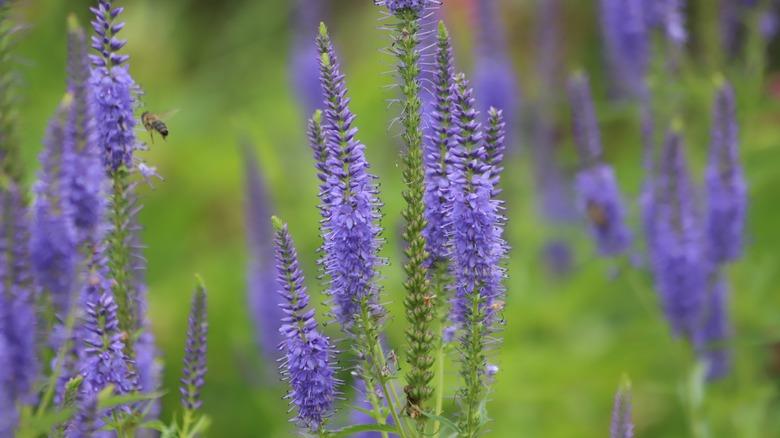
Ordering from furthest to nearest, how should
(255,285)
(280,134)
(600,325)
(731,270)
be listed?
(280,134) < (600,325) < (255,285) < (731,270)

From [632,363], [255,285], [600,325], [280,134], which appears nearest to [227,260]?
[280,134]

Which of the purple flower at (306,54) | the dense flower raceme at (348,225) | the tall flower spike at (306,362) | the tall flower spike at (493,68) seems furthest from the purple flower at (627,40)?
the tall flower spike at (306,362)

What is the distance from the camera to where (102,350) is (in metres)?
1.87

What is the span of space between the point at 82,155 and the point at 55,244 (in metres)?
0.15

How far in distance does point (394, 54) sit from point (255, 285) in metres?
3.33

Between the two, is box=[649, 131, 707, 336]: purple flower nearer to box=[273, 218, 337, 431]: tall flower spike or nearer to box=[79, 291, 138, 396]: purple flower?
box=[273, 218, 337, 431]: tall flower spike

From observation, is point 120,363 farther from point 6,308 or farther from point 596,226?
point 596,226

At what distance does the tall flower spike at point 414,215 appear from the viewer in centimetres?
190

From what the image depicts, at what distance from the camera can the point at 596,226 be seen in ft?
12.9

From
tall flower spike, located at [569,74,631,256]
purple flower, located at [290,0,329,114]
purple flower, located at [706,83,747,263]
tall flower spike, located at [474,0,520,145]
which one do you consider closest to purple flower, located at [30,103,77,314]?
tall flower spike, located at [569,74,631,256]

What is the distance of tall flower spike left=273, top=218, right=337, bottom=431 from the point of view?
191cm

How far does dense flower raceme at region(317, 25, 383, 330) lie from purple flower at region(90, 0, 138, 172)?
0.38 m

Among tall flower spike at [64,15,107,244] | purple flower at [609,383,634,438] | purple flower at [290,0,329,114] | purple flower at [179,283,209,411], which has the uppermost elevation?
purple flower at [290,0,329,114]

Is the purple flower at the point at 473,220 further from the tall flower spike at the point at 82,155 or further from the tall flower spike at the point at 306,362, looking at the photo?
the tall flower spike at the point at 82,155
